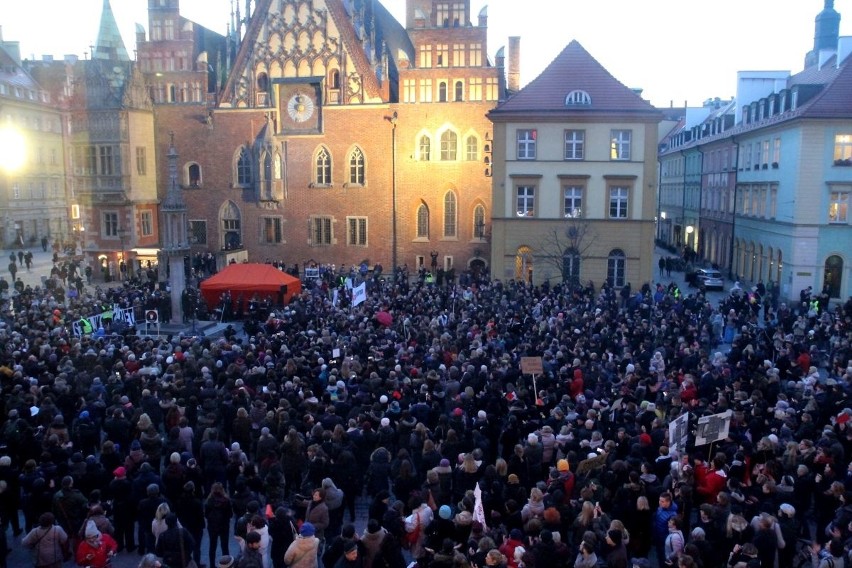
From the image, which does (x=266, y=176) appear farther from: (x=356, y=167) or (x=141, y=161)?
(x=141, y=161)

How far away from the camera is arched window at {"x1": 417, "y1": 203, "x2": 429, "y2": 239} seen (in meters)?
42.9

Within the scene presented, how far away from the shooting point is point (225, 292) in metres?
28.6

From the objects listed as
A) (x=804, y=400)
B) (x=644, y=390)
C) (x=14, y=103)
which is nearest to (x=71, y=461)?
(x=644, y=390)

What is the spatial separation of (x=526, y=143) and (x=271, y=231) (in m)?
16.9

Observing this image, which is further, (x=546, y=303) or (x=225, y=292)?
(x=225, y=292)

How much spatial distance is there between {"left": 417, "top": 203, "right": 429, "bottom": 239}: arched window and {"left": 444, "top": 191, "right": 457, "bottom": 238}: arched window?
112 cm

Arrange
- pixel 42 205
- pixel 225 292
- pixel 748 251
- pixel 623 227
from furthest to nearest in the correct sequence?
pixel 42 205 < pixel 748 251 < pixel 623 227 < pixel 225 292

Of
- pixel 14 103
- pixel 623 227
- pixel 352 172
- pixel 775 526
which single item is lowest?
pixel 775 526

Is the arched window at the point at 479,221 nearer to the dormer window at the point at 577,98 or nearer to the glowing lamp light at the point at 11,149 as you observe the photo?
the dormer window at the point at 577,98

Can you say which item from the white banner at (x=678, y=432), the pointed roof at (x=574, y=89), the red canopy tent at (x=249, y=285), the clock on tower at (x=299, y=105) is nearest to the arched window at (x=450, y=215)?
the pointed roof at (x=574, y=89)

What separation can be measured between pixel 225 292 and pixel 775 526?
75.8 feet

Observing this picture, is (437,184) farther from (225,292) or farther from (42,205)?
(42,205)

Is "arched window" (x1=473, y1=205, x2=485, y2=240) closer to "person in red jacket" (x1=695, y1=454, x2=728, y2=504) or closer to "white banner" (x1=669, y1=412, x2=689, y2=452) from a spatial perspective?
"white banner" (x1=669, y1=412, x2=689, y2=452)

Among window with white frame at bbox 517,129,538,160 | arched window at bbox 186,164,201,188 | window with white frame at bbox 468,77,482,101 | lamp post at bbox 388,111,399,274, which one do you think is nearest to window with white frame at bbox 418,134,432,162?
lamp post at bbox 388,111,399,274
